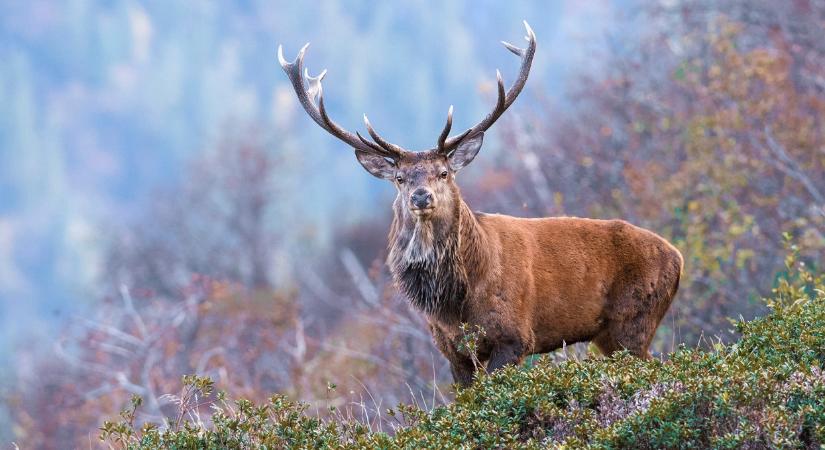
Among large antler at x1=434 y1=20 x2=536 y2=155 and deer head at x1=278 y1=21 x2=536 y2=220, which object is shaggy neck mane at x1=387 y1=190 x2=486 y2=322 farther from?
large antler at x1=434 y1=20 x2=536 y2=155

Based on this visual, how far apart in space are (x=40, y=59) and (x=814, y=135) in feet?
154

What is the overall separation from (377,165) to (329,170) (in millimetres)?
38817

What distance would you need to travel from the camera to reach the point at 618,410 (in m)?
5.74

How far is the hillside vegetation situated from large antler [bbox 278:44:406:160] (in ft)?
7.09

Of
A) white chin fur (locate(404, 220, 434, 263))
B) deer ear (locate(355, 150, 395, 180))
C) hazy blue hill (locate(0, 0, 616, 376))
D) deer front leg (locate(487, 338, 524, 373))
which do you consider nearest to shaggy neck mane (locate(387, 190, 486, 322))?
white chin fur (locate(404, 220, 434, 263))

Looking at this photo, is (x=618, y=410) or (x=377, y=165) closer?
(x=618, y=410)

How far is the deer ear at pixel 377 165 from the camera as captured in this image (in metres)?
8.38

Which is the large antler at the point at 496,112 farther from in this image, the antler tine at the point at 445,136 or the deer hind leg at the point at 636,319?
the deer hind leg at the point at 636,319

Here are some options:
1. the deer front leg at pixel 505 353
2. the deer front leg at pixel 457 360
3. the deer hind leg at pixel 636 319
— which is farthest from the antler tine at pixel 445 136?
the deer hind leg at pixel 636 319

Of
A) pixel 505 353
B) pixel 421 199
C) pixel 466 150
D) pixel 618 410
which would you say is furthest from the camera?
pixel 466 150

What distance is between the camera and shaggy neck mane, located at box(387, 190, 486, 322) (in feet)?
25.5

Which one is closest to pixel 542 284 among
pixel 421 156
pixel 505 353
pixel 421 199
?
pixel 505 353

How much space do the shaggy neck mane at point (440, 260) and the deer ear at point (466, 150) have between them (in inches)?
15.2

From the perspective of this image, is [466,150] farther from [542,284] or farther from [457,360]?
[457,360]
